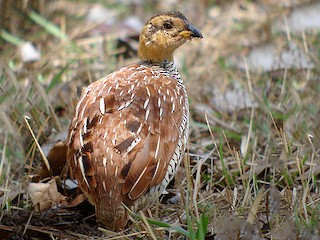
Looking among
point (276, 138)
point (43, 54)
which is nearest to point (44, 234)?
point (276, 138)

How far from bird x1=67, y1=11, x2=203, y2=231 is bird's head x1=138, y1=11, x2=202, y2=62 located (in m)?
0.28

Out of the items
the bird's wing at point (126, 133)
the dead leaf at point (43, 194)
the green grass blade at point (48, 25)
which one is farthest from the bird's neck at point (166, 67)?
the green grass blade at point (48, 25)

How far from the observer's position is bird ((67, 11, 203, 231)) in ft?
10.7

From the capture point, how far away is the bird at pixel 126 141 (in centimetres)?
326

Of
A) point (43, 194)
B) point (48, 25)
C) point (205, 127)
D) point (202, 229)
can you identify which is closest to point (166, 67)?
point (205, 127)

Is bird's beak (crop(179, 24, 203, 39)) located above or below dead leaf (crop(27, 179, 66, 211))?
above

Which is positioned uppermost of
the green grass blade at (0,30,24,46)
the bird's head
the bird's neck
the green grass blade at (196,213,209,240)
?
the bird's head

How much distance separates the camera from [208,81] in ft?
19.4

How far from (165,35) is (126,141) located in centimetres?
102

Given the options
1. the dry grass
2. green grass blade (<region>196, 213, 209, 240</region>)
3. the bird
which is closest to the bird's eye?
the bird

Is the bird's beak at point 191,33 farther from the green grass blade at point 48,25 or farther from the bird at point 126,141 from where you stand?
the green grass blade at point 48,25

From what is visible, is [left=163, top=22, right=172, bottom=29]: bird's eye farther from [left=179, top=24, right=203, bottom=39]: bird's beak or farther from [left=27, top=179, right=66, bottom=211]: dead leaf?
[left=27, top=179, right=66, bottom=211]: dead leaf

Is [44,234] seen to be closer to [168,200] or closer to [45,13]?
[168,200]

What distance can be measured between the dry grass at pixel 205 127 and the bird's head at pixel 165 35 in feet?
1.63
